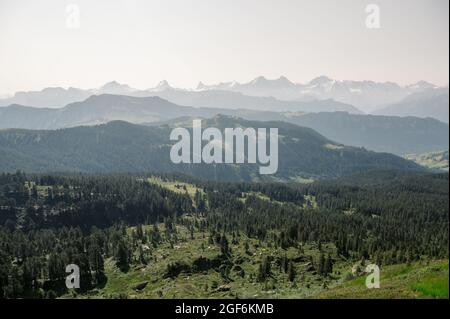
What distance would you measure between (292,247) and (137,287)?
55.4m

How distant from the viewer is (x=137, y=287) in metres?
114

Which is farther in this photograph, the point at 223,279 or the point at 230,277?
the point at 230,277

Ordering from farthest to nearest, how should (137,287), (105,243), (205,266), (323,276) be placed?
(105,243) → (205,266) → (137,287) → (323,276)

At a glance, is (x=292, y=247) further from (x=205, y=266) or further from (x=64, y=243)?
(x=64, y=243)

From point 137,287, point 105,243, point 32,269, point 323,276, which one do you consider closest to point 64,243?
point 105,243

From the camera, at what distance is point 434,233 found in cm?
19625

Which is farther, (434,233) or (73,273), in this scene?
(434,233)
